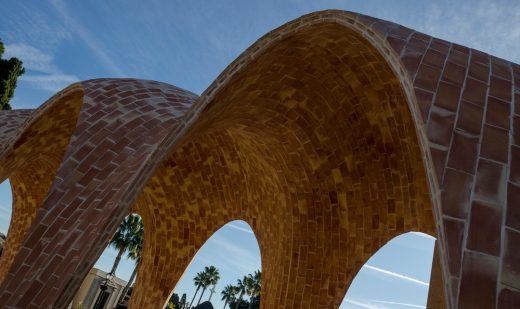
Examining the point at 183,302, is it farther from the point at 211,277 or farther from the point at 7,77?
the point at 7,77

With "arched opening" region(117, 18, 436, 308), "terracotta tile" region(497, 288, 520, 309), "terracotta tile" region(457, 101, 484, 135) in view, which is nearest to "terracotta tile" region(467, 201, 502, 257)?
"terracotta tile" region(497, 288, 520, 309)

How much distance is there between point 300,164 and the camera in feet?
27.8

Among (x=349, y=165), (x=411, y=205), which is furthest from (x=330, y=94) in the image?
(x=411, y=205)

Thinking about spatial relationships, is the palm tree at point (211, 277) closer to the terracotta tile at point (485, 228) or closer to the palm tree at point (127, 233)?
the palm tree at point (127, 233)

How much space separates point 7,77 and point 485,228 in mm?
23775

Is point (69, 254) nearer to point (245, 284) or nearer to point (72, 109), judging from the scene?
point (72, 109)

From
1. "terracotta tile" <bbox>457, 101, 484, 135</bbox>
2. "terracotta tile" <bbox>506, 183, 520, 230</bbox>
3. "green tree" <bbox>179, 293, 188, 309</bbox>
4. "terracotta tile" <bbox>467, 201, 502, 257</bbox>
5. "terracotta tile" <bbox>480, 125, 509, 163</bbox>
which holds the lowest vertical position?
"green tree" <bbox>179, 293, 188, 309</bbox>

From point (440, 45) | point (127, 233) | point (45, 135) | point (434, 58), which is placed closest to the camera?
point (434, 58)

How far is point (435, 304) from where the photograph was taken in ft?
11.4

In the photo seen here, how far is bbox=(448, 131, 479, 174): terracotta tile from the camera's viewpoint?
276 centimetres

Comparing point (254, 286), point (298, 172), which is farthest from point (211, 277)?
point (298, 172)

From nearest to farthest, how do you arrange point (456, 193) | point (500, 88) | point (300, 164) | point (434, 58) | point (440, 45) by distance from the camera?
point (456, 193)
point (500, 88)
point (434, 58)
point (440, 45)
point (300, 164)

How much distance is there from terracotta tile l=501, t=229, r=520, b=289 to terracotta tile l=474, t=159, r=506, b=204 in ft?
0.80

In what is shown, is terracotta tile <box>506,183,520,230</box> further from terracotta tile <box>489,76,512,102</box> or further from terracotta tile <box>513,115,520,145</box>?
terracotta tile <box>489,76,512,102</box>
